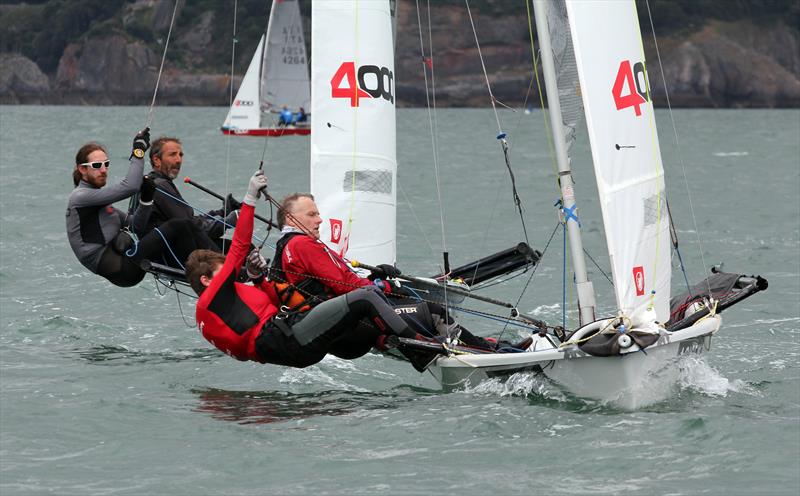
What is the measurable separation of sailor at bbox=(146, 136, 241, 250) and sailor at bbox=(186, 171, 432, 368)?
1.38 meters

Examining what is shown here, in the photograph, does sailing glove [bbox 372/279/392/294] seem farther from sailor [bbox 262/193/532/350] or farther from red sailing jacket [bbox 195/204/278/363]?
red sailing jacket [bbox 195/204/278/363]

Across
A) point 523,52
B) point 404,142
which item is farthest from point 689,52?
point 404,142

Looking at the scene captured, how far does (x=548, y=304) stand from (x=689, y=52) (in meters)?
68.5

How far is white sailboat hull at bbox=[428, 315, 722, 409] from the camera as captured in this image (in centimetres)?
623

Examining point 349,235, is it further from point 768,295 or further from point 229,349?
point 768,295

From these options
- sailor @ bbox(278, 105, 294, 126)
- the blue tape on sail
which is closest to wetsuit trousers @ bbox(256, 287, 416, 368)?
the blue tape on sail

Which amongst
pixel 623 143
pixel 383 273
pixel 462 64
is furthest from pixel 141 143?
pixel 462 64

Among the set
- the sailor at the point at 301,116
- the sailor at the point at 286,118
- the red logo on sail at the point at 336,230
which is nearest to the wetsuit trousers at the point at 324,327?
the red logo on sail at the point at 336,230

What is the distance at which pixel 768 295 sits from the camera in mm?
10711

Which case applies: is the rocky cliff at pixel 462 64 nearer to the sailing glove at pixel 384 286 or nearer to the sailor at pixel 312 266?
the sailing glove at pixel 384 286

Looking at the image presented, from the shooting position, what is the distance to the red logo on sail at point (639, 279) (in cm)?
643

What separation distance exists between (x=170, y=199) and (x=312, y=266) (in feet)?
5.12

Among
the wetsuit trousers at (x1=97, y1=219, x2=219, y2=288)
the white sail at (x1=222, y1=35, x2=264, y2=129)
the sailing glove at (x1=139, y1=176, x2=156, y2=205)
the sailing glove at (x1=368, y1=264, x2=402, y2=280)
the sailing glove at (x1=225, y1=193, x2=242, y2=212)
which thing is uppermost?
the white sail at (x1=222, y1=35, x2=264, y2=129)

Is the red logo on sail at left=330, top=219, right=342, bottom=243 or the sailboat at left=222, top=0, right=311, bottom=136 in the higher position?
the sailboat at left=222, top=0, right=311, bottom=136
